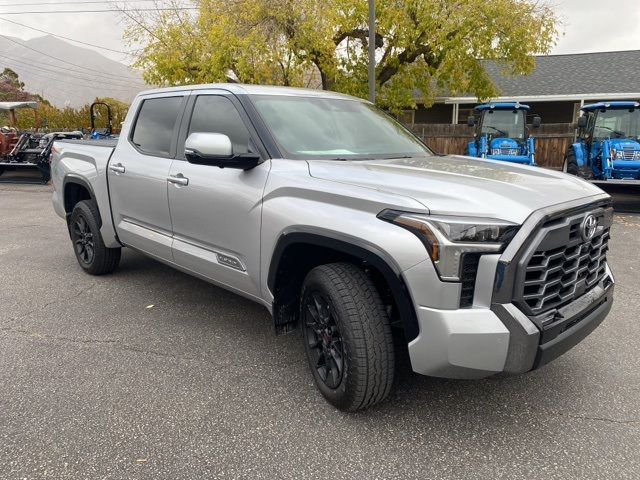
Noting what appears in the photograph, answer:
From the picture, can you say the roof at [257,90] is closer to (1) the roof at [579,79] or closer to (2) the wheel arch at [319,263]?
(2) the wheel arch at [319,263]

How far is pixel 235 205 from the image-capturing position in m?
3.17

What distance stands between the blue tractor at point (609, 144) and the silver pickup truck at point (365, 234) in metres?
8.17

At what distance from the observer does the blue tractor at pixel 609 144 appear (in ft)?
33.7

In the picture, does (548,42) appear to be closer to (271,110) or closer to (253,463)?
(271,110)

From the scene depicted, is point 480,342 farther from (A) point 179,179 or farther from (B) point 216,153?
(A) point 179,179

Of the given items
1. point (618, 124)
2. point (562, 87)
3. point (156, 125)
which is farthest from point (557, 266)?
point (562, 87)

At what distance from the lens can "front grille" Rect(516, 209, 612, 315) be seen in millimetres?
2252

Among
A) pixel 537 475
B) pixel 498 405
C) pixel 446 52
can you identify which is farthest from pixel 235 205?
pixel 446 52

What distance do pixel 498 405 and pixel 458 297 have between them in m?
1.05

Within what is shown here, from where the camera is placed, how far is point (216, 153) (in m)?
2.91

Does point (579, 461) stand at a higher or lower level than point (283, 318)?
lower

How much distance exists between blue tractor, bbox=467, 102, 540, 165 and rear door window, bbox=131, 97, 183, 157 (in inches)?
378

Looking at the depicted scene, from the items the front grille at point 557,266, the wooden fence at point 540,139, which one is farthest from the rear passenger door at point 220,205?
the wooden fence at point 540,139

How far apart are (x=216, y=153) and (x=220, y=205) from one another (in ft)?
1.53
